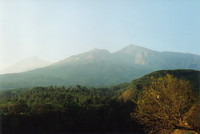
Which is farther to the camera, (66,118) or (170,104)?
(66,118)

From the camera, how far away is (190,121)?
14.2 m

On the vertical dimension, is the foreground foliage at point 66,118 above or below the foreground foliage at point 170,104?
below

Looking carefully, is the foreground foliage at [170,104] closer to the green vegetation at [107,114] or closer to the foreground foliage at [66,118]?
the green vegetation at [107,114]

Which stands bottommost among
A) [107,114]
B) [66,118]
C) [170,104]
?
[107,114]

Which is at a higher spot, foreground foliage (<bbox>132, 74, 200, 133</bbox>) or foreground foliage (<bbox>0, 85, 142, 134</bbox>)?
foreground foliage (<bbox>132, 74, 200, 133</bbox>)

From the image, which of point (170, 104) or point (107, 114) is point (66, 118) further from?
point (170, 104)

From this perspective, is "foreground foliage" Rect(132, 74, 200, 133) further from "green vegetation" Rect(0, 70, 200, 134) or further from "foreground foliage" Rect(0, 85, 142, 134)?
"foreground foliage" Rect(0, 85, 142, 134)

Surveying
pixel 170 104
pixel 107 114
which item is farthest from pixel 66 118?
pixel 170 104

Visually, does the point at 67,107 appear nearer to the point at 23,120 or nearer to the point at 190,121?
the point at 23,120

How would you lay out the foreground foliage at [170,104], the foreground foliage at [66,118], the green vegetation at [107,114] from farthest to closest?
1. the foreground foliage at [66,118]
2. the green vegetation at [107,114]
3. the foreground foliage at [170,104]

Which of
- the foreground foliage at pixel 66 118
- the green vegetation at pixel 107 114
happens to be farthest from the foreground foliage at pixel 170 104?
the foreground foliage at pixel 66 118

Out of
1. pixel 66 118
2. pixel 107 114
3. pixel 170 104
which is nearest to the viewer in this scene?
pixel 170 104

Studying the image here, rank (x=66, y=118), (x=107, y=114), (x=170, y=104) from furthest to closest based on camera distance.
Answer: (x=107, y=114)
(x=66, y=118)
(x=170, y=104)

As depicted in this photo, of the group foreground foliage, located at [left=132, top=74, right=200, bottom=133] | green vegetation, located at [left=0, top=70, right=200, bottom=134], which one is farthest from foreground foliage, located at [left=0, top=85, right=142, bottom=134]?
foreground foliage, located at [left=132, top=74, right=200, bottom=133]
